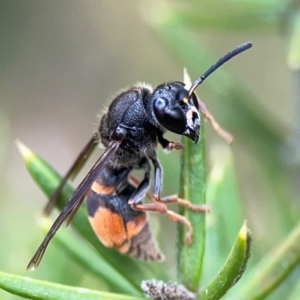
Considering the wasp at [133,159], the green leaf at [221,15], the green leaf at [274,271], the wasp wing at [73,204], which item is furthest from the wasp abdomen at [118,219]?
the green leaf at [221,15]

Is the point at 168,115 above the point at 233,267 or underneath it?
above

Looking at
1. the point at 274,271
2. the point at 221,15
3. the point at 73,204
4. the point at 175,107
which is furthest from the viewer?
the point at 221,15

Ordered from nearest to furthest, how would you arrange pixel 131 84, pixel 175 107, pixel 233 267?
pixel 233 267
pixel 175 107
pixel 131 84

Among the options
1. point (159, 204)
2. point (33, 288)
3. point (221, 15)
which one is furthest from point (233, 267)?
point (221, 15)

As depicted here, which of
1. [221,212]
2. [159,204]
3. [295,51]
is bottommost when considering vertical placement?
[221,212]

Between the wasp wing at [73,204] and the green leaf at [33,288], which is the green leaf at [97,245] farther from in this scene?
the green leaf at [33,288]

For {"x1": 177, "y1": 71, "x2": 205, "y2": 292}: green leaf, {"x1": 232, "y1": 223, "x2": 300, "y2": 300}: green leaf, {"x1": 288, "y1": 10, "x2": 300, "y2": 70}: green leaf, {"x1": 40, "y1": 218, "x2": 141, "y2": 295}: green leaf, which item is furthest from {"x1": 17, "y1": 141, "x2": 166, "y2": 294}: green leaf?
{"x1": 288, "y1": 10, "x2": 300, "y2": 70}: green leaf

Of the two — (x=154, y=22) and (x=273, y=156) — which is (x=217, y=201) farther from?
(x=154, y=22)

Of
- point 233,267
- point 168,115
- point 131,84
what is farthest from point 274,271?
point 131,84

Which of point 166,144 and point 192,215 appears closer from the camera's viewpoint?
point 192,215

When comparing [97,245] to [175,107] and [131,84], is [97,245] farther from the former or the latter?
[131,84]
